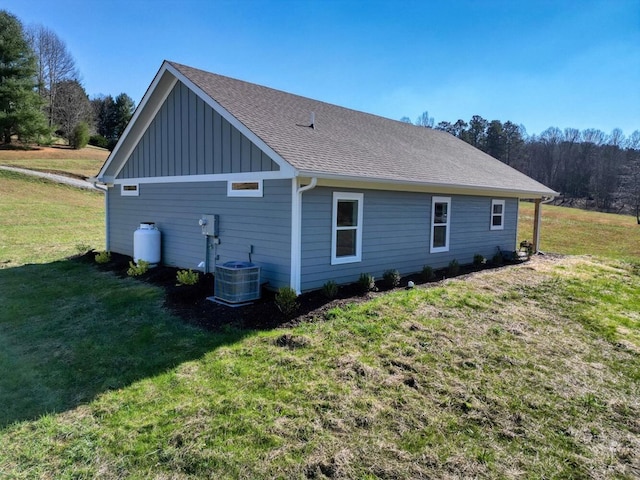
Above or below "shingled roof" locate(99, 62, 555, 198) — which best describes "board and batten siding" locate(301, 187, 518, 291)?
below

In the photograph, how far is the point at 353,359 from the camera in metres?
5.04

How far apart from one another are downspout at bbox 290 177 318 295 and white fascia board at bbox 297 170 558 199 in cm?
38

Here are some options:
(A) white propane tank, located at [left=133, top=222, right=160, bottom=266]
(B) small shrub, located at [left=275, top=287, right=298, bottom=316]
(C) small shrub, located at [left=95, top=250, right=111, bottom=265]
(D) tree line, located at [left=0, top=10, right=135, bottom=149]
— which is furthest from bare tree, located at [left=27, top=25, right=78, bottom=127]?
(B) small shrub, located at [left=275, top=287, right=298, bottom=316]

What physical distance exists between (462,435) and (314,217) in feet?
15.2

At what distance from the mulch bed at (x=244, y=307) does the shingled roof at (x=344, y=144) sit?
224cm

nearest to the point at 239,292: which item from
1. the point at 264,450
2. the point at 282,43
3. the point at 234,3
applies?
the point at 264,450

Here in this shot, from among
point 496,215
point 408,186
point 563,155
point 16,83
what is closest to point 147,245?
point 408,186

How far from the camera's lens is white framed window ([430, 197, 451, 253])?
10.5 metres

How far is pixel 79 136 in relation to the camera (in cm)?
3906

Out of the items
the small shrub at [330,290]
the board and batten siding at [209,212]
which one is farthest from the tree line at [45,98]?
the small shrub at [330,290]

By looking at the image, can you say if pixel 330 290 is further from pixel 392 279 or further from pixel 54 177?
pixel 54 177

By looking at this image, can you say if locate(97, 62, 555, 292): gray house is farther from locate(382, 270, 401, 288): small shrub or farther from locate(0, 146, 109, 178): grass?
locate(0, 146, 109, 178): grass

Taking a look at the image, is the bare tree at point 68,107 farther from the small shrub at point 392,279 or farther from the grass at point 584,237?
the grass at point 584,237

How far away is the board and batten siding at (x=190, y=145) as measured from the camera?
802cm
